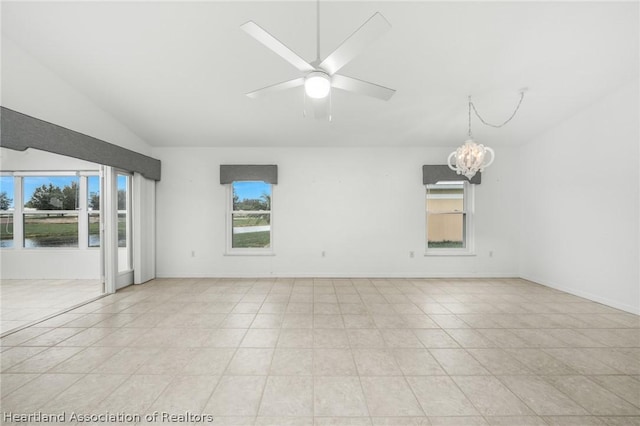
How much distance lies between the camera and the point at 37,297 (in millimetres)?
3904

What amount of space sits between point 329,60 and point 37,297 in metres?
5.32

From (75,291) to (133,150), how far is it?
2495 mm

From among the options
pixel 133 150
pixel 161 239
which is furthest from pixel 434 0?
pixel 161 239

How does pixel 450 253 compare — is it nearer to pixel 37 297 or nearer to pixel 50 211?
pixel 37 297

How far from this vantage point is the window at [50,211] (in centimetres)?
500

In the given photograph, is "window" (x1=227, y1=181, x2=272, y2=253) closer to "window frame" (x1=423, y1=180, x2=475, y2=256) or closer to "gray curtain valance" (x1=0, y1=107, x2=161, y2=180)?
"gray curtain valance" (x1=0, y1=107, x2=161, y2=180)

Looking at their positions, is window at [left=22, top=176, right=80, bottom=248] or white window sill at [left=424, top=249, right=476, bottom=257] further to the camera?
white window sill at [left=424, top=249, right=476, bottom=257]

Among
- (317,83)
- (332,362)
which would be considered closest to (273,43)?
(317,83)

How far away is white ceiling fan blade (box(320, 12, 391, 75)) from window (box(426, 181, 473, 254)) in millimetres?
4166

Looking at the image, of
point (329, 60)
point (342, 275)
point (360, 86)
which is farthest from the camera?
point (342, 275)

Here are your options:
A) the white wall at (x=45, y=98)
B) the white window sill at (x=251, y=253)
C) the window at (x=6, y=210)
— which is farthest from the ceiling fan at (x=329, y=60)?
the window at (x=6, y=210)

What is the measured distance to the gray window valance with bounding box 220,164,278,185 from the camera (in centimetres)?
504

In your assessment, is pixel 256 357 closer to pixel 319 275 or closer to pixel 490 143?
pixel 319 275

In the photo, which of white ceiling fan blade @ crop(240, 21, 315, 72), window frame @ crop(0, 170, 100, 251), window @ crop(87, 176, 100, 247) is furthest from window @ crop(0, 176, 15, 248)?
white ceiling fan blade @ crop(240, 21, 315, 72)
